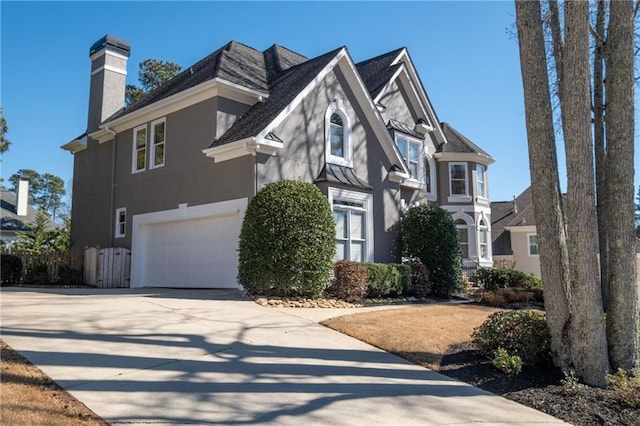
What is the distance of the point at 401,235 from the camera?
17.4 meters

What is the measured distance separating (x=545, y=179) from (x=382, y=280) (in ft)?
24.0

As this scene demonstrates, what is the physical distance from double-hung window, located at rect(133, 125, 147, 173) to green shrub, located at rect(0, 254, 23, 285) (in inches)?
186

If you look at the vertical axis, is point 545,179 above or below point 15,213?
below

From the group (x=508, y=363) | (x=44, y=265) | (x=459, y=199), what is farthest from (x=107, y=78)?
(x=508, y=363)

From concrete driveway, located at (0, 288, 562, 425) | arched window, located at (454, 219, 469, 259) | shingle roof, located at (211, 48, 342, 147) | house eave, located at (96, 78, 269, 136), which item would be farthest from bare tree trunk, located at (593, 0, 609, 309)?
arched window, located at (454, 219, 469, 259)

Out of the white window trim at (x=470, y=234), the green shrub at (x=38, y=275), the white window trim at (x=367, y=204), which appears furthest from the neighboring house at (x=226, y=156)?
the white window trim at (x=470, y=234)

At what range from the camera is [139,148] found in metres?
17.8

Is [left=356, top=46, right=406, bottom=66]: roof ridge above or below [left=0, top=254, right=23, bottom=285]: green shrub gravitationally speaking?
above

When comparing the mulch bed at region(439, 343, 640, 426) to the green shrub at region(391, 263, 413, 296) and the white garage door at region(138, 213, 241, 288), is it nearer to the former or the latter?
the green shrub at region(391, 263, 413, 296)

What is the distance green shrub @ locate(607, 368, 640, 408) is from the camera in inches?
222

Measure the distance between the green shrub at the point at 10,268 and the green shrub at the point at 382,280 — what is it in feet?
37.6

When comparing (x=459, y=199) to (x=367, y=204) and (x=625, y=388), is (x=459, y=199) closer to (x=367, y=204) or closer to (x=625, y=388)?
(x=367, y=204)

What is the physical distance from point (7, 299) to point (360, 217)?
9.71 metres

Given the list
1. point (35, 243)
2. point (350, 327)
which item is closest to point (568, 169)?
point (350, 327)
